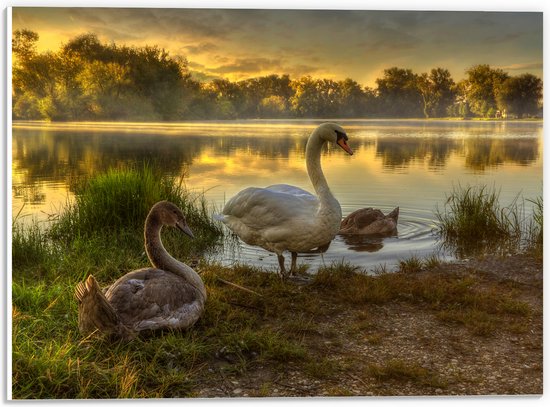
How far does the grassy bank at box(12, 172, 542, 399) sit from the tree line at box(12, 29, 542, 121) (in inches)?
35.1

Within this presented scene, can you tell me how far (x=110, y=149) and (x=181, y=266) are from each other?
6.08 ft

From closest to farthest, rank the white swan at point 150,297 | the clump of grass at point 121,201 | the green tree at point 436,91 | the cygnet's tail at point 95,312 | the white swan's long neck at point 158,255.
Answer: the cygnet's tail at point 95,312, the white swan at point 150,297, the white swan's long neck at point 158,255, the green tree at point 436,91, the clump of grass at point 121,201

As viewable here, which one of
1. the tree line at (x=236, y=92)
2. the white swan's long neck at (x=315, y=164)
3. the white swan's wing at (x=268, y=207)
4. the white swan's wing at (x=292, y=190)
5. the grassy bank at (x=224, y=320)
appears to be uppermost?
the tree line at (x=236, y=92)

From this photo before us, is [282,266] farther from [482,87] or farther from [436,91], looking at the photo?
[482,87]

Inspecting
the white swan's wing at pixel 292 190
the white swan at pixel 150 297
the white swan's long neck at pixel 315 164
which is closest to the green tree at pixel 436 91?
the white swan's long neck at pixel 315 164

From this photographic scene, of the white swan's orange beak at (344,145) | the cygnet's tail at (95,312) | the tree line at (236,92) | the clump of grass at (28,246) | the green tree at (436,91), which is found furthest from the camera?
the green tree at (436,91)

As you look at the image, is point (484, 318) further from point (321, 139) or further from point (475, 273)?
point (321, 139)

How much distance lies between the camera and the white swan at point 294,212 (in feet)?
17.6

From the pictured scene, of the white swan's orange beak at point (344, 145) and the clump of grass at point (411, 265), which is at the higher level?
the white swan's orange beak at point (344, 145)

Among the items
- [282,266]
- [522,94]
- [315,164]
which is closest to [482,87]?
[522,94]

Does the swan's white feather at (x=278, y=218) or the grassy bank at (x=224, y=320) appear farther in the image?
the swan's white feather at (x=278, y=218)

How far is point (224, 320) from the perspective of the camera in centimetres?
465

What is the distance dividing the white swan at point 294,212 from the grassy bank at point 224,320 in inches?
13.3

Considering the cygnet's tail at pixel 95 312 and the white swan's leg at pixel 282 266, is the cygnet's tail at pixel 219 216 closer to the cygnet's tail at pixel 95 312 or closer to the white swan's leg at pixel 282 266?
the white swan's leg at pixel 282 266
